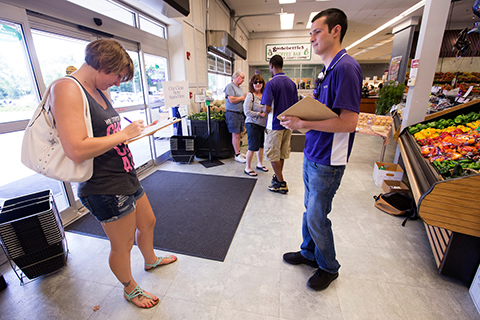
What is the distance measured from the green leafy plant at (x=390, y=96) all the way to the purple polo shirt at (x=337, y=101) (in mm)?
5119

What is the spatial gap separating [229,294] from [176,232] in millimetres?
902

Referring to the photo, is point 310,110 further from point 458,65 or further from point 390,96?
point 458,65

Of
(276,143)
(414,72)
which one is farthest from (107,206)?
(414,72)

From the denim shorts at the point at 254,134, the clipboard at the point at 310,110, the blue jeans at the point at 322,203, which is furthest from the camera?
the denim shorts at the point at 254,134

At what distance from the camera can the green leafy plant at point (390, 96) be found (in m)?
5.20

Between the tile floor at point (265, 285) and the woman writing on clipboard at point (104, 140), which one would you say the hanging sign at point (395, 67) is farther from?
the woman writing on clipboard at point (104, 140)

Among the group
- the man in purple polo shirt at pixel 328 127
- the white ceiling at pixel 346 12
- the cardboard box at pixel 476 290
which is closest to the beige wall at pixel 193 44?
the white ceiling at pixel 346 12

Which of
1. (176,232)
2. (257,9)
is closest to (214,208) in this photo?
(176,232)

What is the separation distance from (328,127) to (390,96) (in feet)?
17.6

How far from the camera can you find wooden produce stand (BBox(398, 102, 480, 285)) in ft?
4.51

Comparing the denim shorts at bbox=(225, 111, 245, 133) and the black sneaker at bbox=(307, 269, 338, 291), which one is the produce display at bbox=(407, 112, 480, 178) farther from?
the denim shorts at bbox=(225, 111, 245, 133)

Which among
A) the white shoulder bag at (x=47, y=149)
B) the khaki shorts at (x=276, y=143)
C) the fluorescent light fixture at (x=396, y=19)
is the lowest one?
the khaki shorts at (x=276, y=143)

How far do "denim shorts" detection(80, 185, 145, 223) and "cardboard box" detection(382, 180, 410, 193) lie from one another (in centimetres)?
307

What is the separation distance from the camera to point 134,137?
1.14 meters
